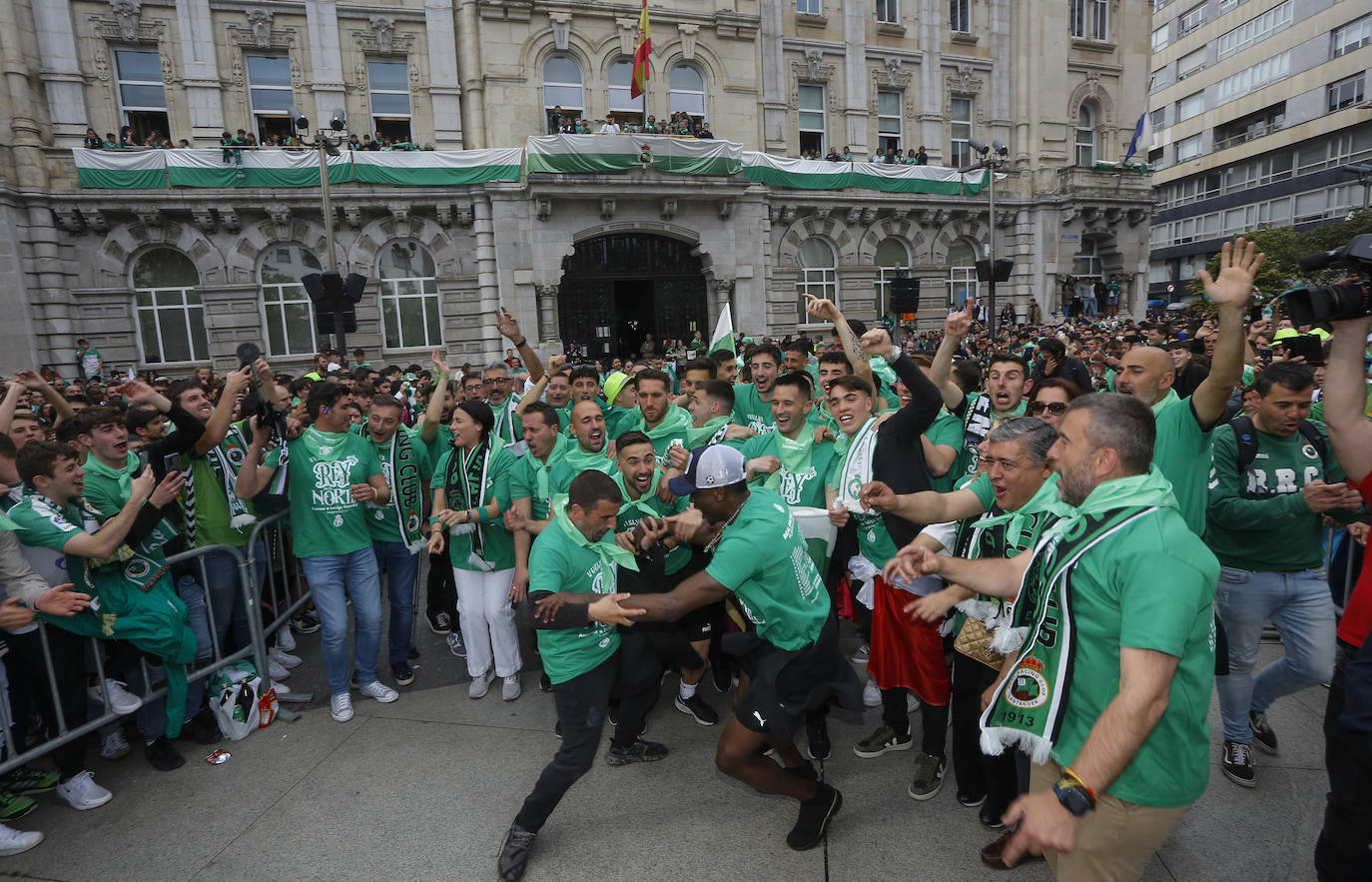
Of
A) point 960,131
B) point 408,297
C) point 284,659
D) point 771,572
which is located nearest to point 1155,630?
point 771,572

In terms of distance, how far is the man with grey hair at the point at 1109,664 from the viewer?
1.98 meters

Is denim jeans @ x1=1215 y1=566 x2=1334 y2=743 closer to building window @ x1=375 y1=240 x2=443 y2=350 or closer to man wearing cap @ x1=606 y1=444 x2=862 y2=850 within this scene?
man wearing cap @ x1=606 y1=444 x2=862 y2=850

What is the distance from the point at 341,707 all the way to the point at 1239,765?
5.73 meters

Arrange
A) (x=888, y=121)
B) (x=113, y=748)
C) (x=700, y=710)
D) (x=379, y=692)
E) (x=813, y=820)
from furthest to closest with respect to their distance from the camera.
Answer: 1. (x=888, y=121)
2. (x=379, y=692)
3. (x=700, y=710)
4. (x=113, y=748)
5. (x=813, y=820)

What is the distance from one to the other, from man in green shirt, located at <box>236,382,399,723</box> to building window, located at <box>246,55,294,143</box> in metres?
18.7

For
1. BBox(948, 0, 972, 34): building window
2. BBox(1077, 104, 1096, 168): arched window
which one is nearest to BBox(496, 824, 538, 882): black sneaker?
BBox(948, 0, 972, 34): building window

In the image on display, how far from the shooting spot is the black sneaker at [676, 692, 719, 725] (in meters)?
4.81

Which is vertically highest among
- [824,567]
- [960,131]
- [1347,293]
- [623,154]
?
[960,131]

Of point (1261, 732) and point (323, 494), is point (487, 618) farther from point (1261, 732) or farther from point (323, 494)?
point (1261, 732)

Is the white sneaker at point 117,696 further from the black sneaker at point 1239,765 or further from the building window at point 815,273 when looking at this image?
the building window at point 815,273

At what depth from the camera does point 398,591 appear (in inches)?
224

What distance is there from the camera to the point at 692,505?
136 inches

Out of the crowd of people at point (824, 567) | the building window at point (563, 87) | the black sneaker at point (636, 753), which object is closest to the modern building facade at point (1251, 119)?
the building window at point (563, 87)

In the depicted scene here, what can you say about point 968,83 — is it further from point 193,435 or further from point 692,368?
point 193,435
